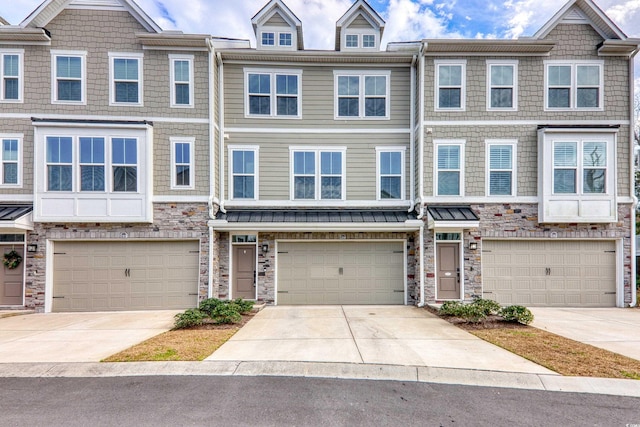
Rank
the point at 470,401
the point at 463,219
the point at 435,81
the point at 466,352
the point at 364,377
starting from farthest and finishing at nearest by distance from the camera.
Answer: the point at 435,81 < the point at 463,219 < the point at 466,352 < the point at 364,377 < the point at 470,401

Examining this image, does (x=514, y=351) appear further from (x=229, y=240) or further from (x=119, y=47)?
(x=119, y=47)

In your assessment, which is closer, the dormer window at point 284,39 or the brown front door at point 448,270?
the brown front door at point 448,270

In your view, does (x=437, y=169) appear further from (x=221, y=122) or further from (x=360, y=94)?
(x=221, y=122)

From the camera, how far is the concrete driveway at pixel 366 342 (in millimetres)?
5227

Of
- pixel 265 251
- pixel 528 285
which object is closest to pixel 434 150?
pixel 528 285

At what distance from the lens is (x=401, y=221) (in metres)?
10.2

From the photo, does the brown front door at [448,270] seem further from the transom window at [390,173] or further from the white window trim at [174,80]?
the white window trim at [174,80]

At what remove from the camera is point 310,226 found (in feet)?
32.8

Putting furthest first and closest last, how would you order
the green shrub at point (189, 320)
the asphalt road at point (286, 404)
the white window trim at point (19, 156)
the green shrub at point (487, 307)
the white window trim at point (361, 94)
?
the white window trim at point (361, 94) < the white window trim at point (19, 156) < the green shrub at point (487, 307) < the green shrub at point (189, 320) < the asphalt road at point (286, 404)

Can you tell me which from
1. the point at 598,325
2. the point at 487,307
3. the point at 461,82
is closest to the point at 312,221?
the point at 487,307

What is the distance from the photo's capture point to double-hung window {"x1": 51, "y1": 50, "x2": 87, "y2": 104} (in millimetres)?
9852

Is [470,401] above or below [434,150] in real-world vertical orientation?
below

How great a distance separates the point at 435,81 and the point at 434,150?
2277 mm

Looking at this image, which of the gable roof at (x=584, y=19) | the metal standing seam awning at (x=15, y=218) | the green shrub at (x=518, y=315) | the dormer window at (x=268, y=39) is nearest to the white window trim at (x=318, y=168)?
the dormer window at (x=268, y=39)
